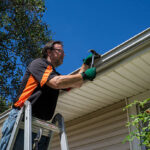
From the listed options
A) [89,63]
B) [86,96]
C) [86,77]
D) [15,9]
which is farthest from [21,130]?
[15,9]

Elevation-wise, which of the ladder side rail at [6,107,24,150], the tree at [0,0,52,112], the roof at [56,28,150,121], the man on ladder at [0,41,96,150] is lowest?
the ladder side rail at [6,107,24,150]

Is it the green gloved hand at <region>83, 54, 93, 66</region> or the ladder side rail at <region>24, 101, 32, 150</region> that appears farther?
the green gloved hand at <region>83, 54, 93, 66</region>

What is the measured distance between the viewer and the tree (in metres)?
14.3

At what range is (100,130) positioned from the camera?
16.9 feet

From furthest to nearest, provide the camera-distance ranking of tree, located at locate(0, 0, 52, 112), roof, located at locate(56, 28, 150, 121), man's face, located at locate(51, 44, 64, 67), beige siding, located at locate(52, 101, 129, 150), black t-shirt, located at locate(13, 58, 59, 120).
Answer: tree, located at locate(0, 0, 52, 112)
beige siding, located at locate(52, 101, 129, 150)
roof, located at locate(56, 28, 150, 121)
man's face, located at locate(51, 44, 64, 67)
black t-shirt, located at locate(13, 58, 59, 120)

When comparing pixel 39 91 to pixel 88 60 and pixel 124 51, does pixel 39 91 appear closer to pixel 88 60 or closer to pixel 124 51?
pixel 88 60

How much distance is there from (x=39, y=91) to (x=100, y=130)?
3028 millimetres

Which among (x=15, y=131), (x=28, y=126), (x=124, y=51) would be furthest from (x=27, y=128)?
(x=124, y=51)

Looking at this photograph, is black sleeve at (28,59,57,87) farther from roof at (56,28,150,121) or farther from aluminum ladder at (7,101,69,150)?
roof at (56,28,150,121)

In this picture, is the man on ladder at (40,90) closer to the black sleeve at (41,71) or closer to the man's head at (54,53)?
the black sleeve at (41,71)

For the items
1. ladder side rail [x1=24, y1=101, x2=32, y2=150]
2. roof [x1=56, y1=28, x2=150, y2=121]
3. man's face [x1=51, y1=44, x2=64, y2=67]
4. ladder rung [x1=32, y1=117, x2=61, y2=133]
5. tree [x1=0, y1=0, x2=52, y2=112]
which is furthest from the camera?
tree [x1=0, y1=0, x2=52, y2=112]

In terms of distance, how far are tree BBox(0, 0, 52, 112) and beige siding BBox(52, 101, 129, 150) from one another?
30.3 ft

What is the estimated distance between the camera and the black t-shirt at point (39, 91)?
240cm

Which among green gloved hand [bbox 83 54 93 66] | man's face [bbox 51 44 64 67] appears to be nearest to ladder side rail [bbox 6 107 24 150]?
man's face [bbox 51 44 64 67]
